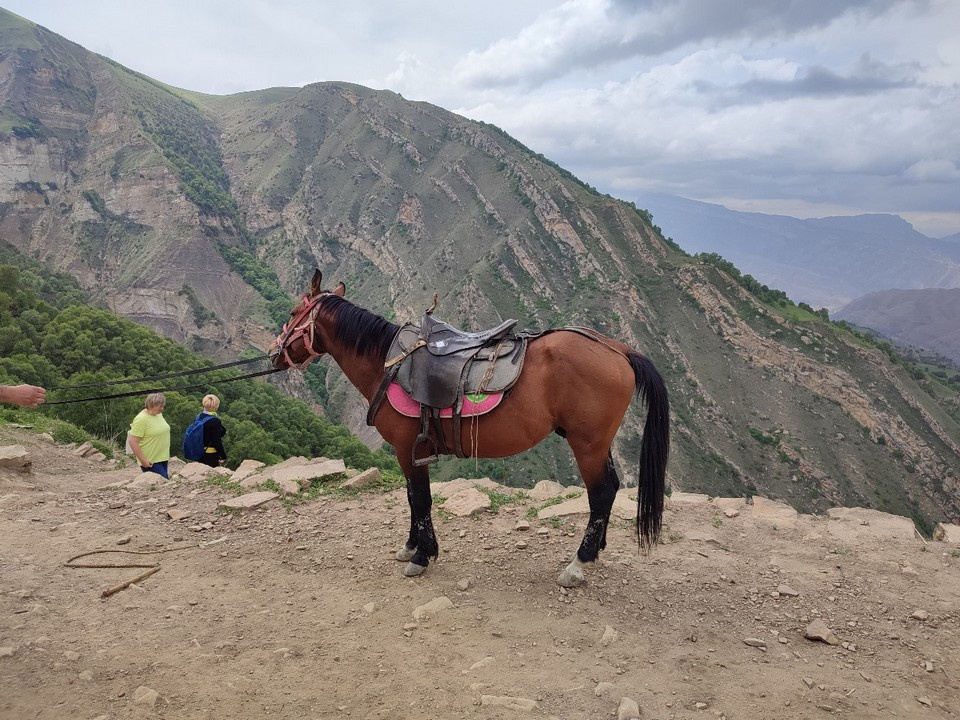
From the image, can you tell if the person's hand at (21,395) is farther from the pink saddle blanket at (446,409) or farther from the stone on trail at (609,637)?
the stone on trail at (609,637)

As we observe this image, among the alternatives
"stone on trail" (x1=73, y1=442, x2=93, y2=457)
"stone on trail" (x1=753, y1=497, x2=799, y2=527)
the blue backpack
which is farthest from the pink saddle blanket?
"stone on trail" (x1=73, y1=442, x2=93, y2=457)

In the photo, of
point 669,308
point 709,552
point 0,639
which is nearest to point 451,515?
point 709,552

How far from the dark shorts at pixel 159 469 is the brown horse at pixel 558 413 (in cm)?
367

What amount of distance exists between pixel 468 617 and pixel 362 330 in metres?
2.50

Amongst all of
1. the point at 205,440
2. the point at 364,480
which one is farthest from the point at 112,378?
the point at 364,480

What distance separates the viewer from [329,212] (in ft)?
325

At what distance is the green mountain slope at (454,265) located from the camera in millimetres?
46375

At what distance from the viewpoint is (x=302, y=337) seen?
484 centimetres

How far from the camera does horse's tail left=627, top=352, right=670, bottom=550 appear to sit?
14.5ft

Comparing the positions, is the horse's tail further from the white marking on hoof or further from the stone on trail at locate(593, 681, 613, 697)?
the stone on trail at locate(593, 681, 613, 697)

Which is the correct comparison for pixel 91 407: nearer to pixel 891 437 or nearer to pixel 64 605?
pixel 64 605

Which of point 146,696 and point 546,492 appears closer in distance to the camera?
point 146,696

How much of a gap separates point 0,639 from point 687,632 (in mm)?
4655

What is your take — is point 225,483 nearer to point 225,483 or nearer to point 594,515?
point 225,483
